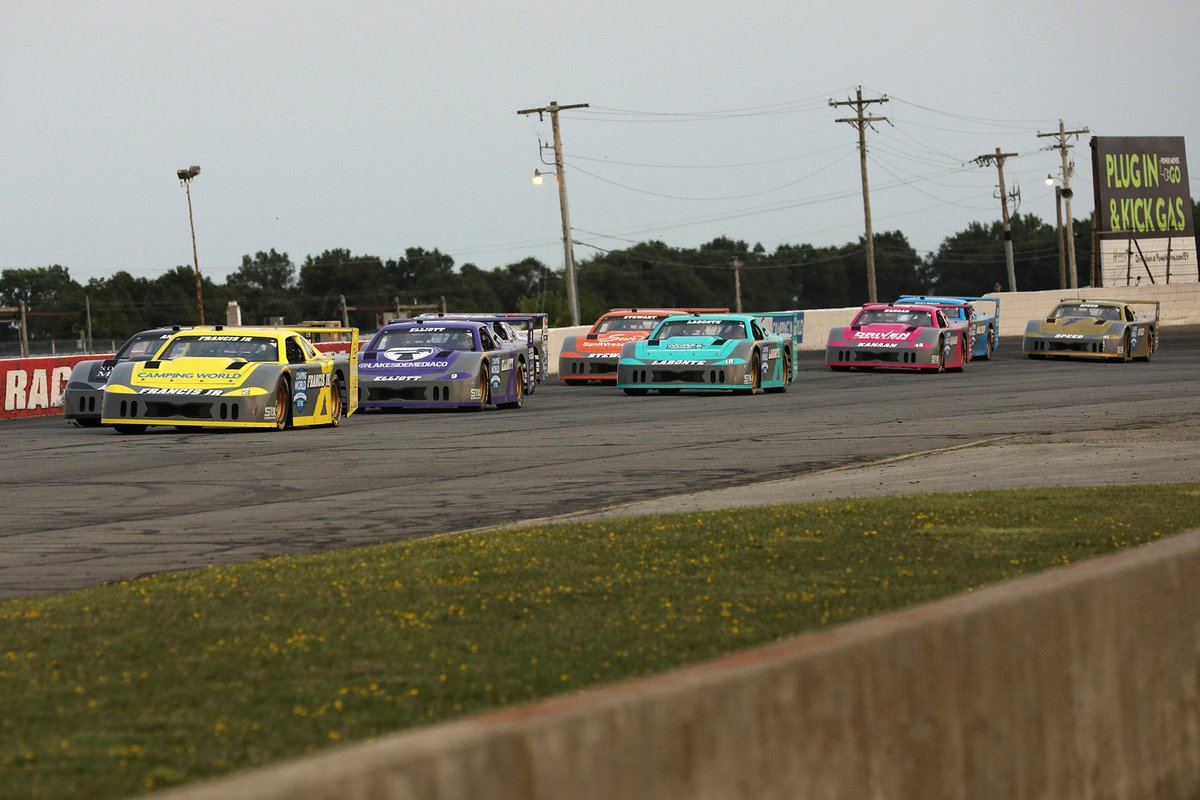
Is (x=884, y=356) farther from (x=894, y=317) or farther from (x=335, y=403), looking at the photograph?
(x=335, y=403)

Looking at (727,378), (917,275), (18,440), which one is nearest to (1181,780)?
(18,440)

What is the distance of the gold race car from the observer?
3678 cm

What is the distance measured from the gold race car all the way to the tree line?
2206 inches

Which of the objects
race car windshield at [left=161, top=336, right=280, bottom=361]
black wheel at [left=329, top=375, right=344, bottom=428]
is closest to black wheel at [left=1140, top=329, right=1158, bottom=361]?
black wheel at [left=329, top=375, right=344, bottom=428]

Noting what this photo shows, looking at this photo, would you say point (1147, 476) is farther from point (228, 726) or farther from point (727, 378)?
point (727, 378)

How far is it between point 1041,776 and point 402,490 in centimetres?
898

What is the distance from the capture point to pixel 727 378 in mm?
26766

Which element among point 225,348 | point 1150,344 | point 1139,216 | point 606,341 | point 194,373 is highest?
point 1139,216

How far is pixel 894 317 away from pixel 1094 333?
16.4 ft

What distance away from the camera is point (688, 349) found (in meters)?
27.1

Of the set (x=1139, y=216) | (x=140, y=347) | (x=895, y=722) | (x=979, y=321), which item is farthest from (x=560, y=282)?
(x=895, y=722)

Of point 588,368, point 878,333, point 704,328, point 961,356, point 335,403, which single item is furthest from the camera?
point 961,356

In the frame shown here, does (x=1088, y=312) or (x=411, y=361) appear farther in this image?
(x=1088, y=312)

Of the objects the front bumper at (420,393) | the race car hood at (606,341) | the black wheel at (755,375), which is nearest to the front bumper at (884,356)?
the race car hood at (606,341)
